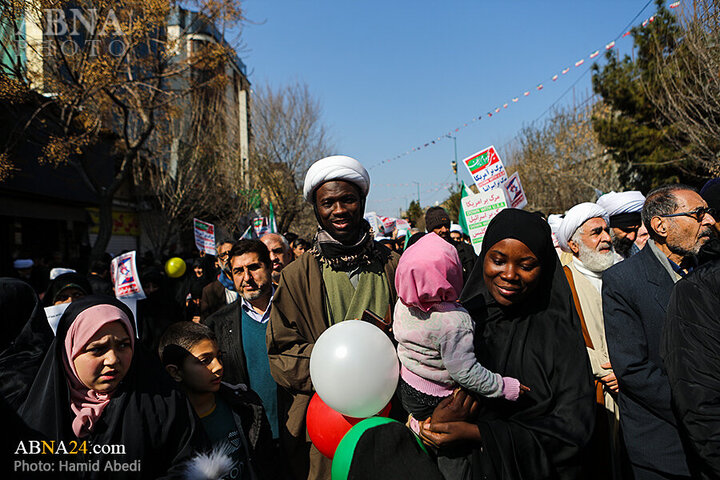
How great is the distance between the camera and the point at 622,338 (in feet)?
8.46

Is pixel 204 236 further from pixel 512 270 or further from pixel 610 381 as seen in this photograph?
pixel 512 270

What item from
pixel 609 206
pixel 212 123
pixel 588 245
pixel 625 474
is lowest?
pixel 625 474

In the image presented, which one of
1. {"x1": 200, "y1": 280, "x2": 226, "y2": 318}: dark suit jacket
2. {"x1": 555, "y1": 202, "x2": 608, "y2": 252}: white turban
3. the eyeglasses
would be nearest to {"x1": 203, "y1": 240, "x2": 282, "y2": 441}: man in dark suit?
{"x1": 200, "y1": 280, "x2": 226, "y2": 318}: dark suit jacket

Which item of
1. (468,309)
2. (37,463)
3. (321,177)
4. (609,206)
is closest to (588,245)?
(609,206)

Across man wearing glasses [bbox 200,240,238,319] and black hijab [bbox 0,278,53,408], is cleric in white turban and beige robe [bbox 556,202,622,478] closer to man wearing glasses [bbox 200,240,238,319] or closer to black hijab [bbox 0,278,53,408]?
black hijab [bbox 0,278,53,408]

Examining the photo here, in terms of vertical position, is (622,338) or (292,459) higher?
(622,338)

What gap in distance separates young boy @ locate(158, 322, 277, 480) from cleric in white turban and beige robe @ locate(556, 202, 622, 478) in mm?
1845

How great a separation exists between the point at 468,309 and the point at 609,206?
303 cm

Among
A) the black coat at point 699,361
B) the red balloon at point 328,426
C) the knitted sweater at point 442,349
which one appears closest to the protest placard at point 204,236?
the red balloon at point 328,426

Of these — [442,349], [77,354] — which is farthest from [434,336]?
[77,354]

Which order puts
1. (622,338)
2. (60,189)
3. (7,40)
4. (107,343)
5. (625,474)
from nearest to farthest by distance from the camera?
(107,343), (622,338), (625,474), (7,40), (60,189)

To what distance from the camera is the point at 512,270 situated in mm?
1982

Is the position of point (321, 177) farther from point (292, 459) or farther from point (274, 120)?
point (274, 120)

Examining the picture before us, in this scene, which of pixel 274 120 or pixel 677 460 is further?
pixel 274 120
